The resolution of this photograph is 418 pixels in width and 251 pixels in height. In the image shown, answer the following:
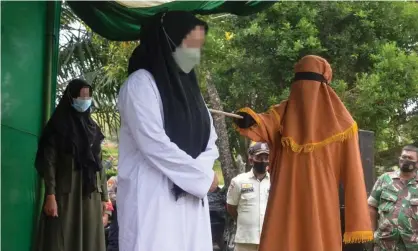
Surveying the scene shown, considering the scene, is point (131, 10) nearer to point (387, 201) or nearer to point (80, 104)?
point (80, 104)

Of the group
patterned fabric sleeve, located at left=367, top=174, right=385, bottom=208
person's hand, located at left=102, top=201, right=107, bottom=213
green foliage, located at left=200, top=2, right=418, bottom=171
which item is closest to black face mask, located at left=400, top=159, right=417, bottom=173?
patterned fabric sleeve, located at left=367, top=174, right=385, bottom=208

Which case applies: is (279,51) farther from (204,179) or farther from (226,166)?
(204,179)

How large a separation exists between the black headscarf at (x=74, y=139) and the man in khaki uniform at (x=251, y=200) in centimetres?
150

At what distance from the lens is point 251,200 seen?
570 cm

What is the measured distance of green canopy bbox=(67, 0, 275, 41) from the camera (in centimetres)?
416

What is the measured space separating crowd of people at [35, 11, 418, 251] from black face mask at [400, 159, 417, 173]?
1cm

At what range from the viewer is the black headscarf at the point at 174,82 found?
301 centimetres

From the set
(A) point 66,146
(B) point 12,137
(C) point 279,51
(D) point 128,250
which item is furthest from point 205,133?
Answer: (C) point 279,51

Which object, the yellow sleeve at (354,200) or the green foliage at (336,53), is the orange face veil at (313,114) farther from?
the green foliage at (336,53)

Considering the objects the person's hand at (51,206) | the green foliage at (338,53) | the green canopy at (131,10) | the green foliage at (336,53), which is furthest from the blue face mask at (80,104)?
the green foliage at (338,53)

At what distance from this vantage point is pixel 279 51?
9.11m

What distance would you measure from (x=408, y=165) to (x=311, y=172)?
106 inches

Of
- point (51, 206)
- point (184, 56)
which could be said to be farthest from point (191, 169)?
point (51, 206)

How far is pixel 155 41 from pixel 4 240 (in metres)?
1.59
